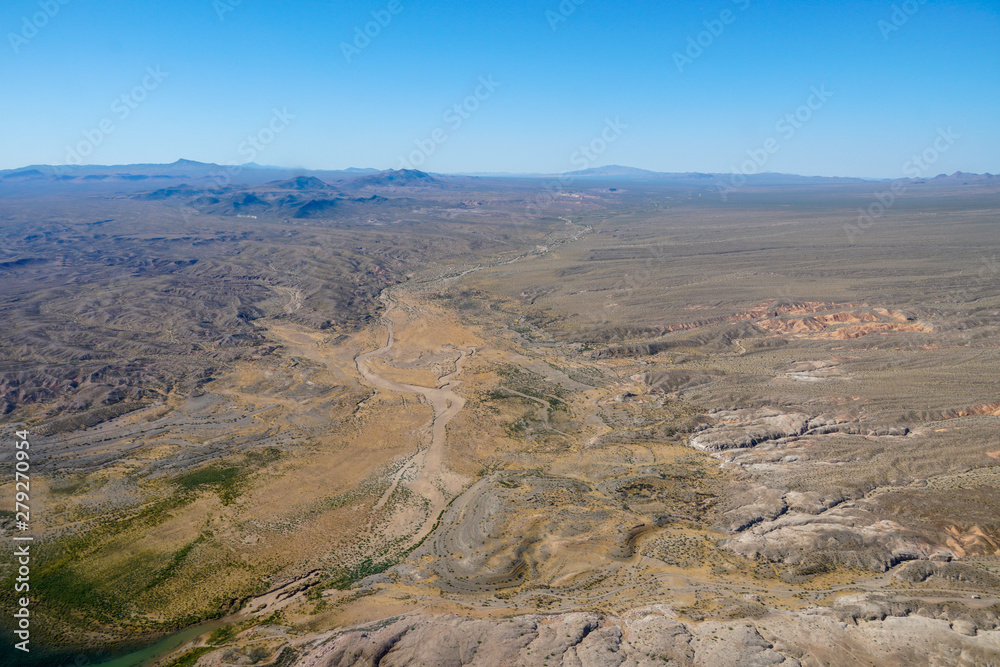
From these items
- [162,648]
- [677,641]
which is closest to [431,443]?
[162,648]

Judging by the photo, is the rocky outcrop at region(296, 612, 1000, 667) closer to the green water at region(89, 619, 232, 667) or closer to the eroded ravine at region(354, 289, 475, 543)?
the green water at region(89, 619, 232, 667)

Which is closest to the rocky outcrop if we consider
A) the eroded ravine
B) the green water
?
the green water

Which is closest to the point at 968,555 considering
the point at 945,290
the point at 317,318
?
the point at 945,290

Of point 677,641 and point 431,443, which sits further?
point 431,443

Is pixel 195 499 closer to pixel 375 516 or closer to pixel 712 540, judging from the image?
pixel 375 516

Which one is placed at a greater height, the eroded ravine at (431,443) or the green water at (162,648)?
the eroded ravine at (431,443)

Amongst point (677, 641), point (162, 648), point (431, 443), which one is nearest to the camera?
point (677, 641)

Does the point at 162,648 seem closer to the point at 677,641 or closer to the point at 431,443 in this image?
the point at 431,443

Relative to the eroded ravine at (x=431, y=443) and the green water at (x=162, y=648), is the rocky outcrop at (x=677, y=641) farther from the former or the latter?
the eroded ravine at (x=431, y=443)

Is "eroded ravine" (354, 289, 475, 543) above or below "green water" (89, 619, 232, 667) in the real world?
above

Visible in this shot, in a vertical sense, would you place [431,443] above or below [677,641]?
below

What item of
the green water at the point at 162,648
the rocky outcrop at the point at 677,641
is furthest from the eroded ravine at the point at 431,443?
the green water at the point at 162,648

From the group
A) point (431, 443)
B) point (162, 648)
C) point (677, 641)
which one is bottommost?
point (162, 648)
